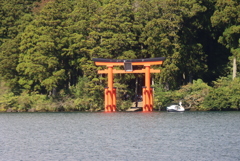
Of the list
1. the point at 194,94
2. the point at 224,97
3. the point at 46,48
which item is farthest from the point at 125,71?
the point at 224,97

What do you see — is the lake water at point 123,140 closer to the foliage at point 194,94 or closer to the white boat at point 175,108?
the white boat at point 175,108

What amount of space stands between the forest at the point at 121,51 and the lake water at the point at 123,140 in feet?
46.4

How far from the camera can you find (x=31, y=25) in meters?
62.1

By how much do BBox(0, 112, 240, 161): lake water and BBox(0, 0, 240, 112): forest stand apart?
1414 centimetres

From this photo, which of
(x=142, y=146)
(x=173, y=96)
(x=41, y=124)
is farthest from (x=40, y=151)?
(x=173, y=96)

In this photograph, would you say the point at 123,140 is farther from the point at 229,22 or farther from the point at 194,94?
the point at 229,22

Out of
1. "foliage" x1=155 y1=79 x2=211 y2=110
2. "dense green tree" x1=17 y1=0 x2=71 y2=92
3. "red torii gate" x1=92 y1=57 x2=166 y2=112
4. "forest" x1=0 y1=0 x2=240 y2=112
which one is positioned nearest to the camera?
"red torii gate" x1=92 y1=57 x2=166 y2=112

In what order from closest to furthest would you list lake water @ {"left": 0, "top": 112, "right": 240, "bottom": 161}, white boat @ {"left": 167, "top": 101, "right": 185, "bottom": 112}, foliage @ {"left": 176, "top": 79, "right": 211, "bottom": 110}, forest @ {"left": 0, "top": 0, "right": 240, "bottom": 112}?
lake water @ {"left": 0, "top": 112, "right": 240, "bottom": 161}
white boat @ {"left": 167, "top": 101, "right": 185, "bottom": 112}
foliage @ {"left": 176, "top": 79, "right": 211, "bottom": 110}
forest @ {"left": 0, "top": 0, "right": 240, "bottom": 112}

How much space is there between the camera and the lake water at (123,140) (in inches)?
997

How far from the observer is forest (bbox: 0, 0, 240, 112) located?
56375 mm

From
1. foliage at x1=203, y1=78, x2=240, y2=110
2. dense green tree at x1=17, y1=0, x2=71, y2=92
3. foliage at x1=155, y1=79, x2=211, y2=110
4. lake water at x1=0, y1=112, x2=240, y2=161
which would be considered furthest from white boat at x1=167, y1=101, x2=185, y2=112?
dense green tree at x1=17, y1=0, x2=71, y2=92

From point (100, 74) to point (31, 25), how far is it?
30.5 feet

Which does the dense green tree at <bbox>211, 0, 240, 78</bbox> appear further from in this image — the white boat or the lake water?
the lake water

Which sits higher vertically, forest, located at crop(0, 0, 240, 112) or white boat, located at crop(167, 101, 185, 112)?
forest, located at crop(0, 0, 240, 112)
